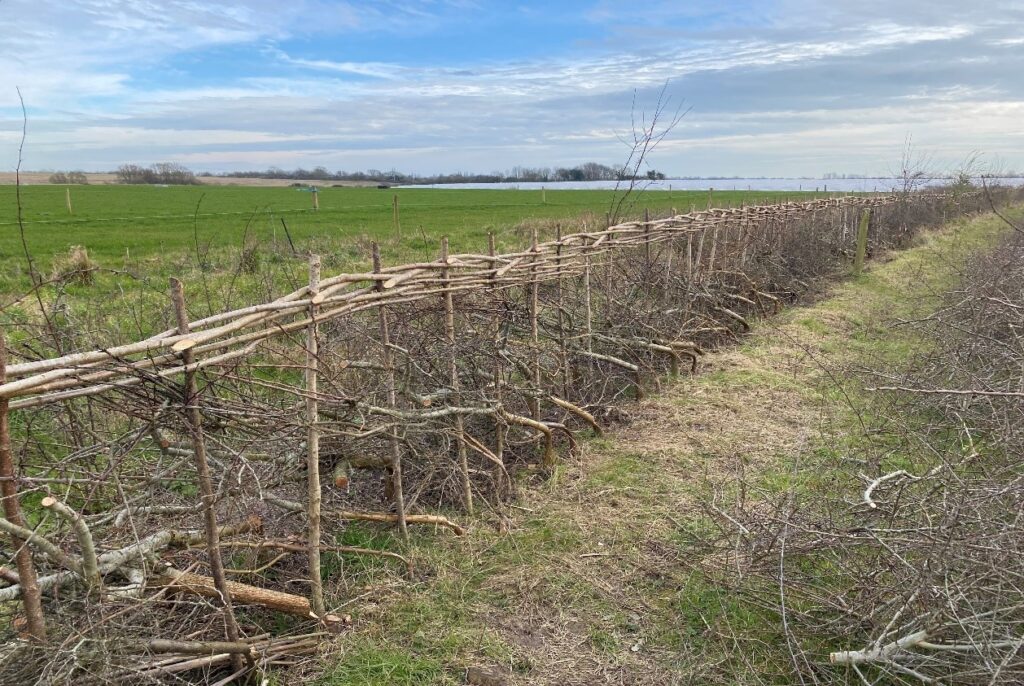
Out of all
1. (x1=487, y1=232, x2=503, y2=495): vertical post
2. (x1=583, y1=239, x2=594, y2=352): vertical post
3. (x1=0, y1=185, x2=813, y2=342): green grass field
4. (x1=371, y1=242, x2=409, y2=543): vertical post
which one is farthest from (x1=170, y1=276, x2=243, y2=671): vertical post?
(x1=583, y1=239, x2=594, y2=352): vertical post

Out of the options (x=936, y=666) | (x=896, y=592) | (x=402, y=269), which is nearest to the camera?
(x=936, y=666)

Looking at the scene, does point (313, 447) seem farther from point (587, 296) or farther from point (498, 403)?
point (587, 296)

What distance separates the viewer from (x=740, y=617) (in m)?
3.06

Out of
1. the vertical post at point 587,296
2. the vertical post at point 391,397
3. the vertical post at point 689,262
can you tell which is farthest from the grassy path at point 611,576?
the vertical post at point 689,262

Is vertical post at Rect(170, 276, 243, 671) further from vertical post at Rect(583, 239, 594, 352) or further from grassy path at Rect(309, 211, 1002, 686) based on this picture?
vertical post at Rect(583, 239, 594, 352)

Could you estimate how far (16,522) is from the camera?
1.96m

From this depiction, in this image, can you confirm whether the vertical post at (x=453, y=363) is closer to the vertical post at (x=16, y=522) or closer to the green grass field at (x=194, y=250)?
the green grass field at (x=194, y=250)

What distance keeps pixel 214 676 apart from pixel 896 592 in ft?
8.71

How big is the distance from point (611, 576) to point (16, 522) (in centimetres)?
250

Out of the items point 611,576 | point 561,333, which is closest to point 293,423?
point 611,576

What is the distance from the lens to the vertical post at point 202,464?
7.47ft

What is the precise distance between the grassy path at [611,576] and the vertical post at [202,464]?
1.62 feet

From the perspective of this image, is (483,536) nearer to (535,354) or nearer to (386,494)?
(386,494)

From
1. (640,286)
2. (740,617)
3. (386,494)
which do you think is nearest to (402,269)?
(386,494)
